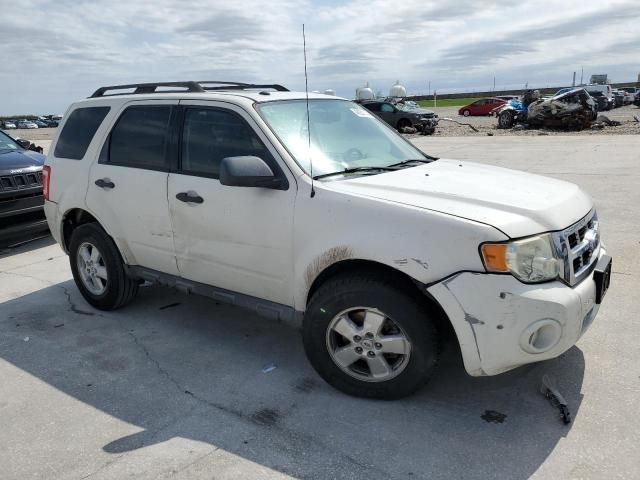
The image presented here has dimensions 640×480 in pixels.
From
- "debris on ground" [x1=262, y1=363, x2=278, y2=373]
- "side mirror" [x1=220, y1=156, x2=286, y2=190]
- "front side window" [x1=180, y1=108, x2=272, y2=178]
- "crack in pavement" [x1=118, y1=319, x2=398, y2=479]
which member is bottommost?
"debris on ground" [x1=262, y1=363, x2=278, y2=373]

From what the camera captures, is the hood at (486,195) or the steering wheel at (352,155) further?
the steering wheel at (352,155)

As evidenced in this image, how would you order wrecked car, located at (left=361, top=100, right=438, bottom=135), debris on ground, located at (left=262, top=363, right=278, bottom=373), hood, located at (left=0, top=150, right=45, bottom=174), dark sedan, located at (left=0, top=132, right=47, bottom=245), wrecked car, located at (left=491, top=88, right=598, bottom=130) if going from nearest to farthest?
debris on ground, located at (left=262, top=363, right=278, bottom=373) < dark sedan, located at (left=0, top=132, right=47, bottom=245) < hood, located at (left=0, top=150, right=45, bottom=174) < wrecked car, located at (left=491, top=88, right=598, bottom=130) < wrecked car, located at (left=361, top=100, right=438, bottom=135)

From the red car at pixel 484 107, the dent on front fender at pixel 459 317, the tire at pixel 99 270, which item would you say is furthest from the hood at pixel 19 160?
the red car at pixel 484 107

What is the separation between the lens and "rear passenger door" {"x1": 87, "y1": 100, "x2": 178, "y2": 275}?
13.3 ft

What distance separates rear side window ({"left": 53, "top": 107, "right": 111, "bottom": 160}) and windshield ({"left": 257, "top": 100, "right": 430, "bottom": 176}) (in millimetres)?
1773

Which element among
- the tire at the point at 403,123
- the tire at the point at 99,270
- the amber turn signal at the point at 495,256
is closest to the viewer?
the amber turn signal at the point at 495,256

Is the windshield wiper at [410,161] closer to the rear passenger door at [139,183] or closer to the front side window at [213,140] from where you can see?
the front side window at [213,140]

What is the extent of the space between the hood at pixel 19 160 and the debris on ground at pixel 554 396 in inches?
259

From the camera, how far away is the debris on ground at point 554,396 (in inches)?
118

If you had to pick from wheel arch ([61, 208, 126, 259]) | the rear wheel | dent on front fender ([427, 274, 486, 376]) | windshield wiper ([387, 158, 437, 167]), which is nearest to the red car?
the rear wheel

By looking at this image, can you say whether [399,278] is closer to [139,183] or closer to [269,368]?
Result: [269,368]

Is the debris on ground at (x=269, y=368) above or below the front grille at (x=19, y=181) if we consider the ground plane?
below

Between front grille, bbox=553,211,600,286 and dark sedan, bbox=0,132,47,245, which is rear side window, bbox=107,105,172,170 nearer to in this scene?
front grille, bbox=553,211,600,286

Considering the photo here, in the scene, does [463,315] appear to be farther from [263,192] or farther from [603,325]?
[603,325]
